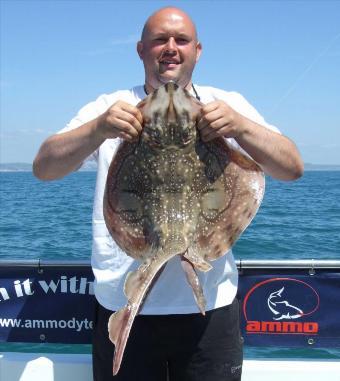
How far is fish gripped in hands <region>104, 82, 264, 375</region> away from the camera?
2.31 meters

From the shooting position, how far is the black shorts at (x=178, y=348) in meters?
2.80

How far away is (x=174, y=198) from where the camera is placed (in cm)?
243

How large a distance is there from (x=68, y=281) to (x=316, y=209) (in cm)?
2311

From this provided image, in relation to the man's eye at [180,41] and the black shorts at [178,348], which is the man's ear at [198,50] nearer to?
the man's eye at [180,41]

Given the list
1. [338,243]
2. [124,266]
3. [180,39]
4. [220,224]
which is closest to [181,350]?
[124,266]

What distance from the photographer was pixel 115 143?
2.87 m

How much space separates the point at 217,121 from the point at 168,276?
3.27ft

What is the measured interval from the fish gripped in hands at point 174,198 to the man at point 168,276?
20cm

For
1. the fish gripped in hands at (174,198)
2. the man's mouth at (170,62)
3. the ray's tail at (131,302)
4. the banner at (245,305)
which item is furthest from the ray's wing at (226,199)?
the banner at (245,305)

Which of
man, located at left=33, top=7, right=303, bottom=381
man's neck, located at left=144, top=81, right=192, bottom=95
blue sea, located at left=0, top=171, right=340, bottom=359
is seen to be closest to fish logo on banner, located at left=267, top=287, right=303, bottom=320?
man, located at left=33, top=7, right=303, bottom=381

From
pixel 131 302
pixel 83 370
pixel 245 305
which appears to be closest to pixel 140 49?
pixel 131 302

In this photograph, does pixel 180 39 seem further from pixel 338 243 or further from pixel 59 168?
pixel 338 243

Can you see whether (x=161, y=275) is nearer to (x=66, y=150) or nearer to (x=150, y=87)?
(x=66, y=150)

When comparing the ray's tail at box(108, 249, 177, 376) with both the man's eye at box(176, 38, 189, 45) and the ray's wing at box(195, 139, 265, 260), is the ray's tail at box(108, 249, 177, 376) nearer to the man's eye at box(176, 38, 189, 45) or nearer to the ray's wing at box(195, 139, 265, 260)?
the ray's wing at box(195, 139, 265, 260)
